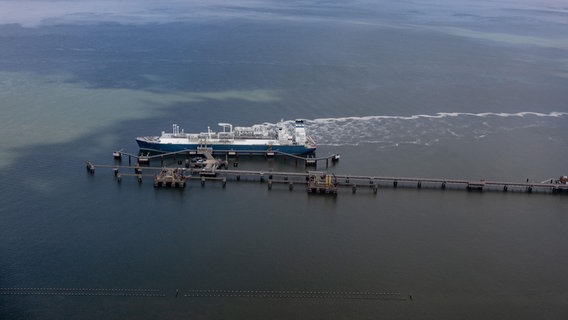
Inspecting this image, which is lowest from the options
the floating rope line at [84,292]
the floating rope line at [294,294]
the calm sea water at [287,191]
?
the floating rope line at [294,294]

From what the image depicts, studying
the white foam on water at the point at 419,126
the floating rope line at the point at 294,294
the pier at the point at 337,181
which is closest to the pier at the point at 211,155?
the pier at the point at 337,181

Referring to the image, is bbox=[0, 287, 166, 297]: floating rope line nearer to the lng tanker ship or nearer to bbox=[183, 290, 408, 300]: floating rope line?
bbox=[183, 290, 408, 300]: floating rope line

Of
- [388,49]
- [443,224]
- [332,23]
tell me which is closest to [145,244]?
[443,224]

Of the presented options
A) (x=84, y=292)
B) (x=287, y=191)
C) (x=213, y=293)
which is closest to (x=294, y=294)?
(x=213, y=293)

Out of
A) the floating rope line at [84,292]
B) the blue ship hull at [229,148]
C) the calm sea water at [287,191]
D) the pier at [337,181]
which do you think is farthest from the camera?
the blue ship hull at [229,148]

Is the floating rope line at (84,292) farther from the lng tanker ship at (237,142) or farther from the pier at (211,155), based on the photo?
the lng tanker ship at (237,142)

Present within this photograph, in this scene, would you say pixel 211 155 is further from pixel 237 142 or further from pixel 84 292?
pixel 84 292
